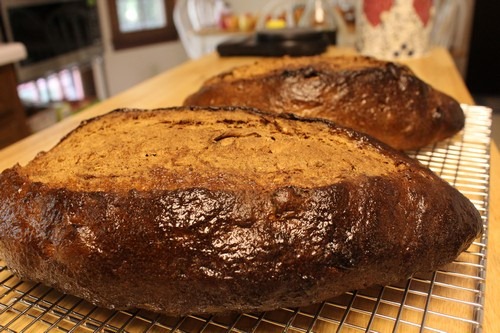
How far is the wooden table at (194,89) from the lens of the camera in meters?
0.83

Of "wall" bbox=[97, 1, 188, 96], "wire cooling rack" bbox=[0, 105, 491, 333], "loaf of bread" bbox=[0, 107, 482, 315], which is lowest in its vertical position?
"wall" bbox=[97, 1, 188, 96]

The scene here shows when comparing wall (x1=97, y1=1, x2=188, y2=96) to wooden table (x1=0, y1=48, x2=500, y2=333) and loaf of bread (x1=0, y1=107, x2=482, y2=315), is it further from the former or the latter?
loaf of bread (x1=0, y1=107, x2=482, y2=315)

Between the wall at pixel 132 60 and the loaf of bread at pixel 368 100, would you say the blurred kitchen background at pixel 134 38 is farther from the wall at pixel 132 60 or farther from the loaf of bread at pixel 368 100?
the loaf of bread at pixel 368 100

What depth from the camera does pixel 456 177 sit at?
1.12 metres

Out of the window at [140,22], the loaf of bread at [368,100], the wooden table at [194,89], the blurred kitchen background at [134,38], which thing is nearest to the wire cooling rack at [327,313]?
the wooden table at [194,89]

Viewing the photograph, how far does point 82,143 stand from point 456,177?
850 millimetres

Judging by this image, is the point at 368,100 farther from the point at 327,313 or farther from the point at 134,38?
the point at 134,38

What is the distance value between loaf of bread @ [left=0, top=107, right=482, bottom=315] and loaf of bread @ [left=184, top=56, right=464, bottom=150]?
50 cm

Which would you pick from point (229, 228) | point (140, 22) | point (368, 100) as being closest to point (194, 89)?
point (368, 100)

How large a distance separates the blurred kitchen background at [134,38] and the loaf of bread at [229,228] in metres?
1.97

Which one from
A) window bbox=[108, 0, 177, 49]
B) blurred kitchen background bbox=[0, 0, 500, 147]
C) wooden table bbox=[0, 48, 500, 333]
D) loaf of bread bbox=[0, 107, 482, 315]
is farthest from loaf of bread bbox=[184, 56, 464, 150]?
window bbox=[108, 0, 177, 49]

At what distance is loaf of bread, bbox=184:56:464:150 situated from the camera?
1.32 meters

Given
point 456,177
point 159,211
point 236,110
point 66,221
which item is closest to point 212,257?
point 159,211

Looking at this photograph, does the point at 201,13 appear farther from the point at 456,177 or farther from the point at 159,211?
the point at 159,211
